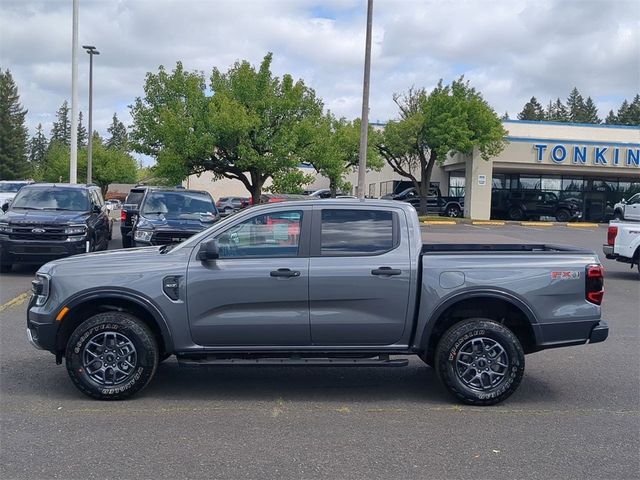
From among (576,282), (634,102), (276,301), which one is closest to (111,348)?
(276,301)

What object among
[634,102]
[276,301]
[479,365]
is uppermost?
[634,102]

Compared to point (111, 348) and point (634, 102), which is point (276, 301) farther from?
point (634, 102)

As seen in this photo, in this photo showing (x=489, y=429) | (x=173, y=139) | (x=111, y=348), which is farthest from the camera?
(x=173, y=139)

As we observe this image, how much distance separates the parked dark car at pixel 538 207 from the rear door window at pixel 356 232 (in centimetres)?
3604

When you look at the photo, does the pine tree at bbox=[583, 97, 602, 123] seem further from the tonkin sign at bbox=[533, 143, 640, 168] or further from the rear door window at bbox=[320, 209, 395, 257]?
the rear door window at bbox=[320, 209, 395, 257]

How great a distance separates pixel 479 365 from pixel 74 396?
3689mm

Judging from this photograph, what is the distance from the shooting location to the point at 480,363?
6.10 m

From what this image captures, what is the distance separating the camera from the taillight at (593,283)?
6176mm

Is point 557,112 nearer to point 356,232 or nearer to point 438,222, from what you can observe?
point 438,222

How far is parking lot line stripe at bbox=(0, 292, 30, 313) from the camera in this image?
10.2 metres

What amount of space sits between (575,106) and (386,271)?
113m

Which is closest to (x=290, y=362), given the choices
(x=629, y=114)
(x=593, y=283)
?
(x=593, y=283)

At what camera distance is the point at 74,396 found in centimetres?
618

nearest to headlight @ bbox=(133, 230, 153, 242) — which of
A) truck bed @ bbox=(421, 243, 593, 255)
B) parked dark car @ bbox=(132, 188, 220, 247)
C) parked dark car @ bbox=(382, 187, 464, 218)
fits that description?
parked dark car @ bbox=(132, 188, 220, 247)
